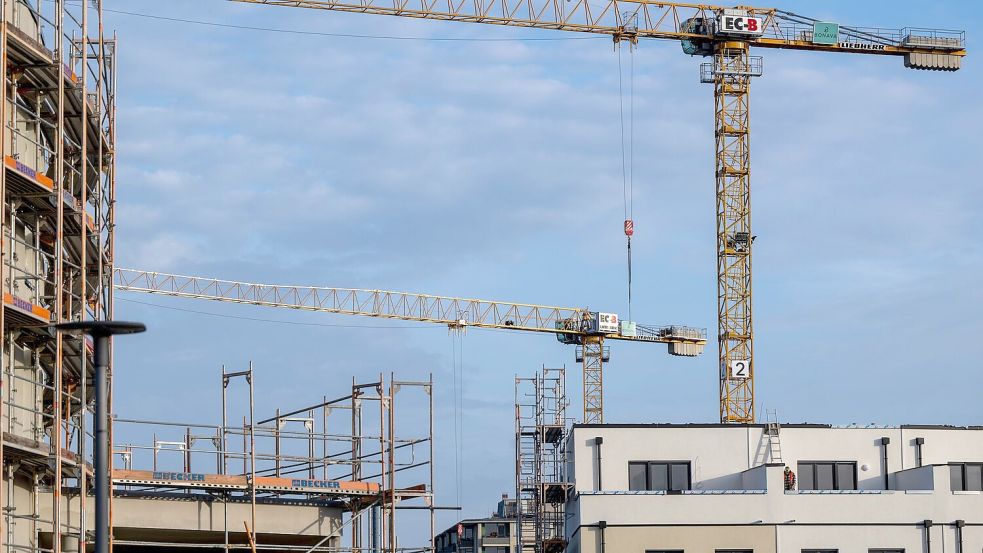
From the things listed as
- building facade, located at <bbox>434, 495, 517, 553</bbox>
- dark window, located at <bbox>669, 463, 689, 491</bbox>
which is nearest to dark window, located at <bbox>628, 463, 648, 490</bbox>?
dark window, located at <bbox>669, 463, 689, 491</bbox>

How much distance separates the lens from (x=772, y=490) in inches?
2562

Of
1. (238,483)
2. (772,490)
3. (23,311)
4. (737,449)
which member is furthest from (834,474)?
(23,311)

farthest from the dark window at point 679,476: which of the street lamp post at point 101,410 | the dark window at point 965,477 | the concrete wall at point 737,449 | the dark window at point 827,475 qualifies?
the street lamp post at point 101,410

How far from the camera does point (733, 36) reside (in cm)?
12862

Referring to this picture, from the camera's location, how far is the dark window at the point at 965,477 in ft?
221

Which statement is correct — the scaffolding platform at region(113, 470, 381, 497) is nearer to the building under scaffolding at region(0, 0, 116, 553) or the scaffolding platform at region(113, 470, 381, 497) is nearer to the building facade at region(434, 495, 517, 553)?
the building under scaffolding at region(0, 0, 116, 553)

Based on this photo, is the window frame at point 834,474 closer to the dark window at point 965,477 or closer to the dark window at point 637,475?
the dark window at point 965,477

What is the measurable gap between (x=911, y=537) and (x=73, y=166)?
3610 cm

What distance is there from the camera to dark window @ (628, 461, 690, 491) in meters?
67.8

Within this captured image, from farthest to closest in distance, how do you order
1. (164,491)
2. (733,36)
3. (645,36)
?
(645,36) < (733,36) < (164,491)

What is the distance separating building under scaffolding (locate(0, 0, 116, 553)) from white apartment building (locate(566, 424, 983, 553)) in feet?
83.7

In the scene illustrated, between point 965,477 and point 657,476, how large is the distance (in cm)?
1232

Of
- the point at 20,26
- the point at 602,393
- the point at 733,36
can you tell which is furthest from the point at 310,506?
the point at 602,393

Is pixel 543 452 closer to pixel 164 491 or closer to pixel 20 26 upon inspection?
pixel 164 491
